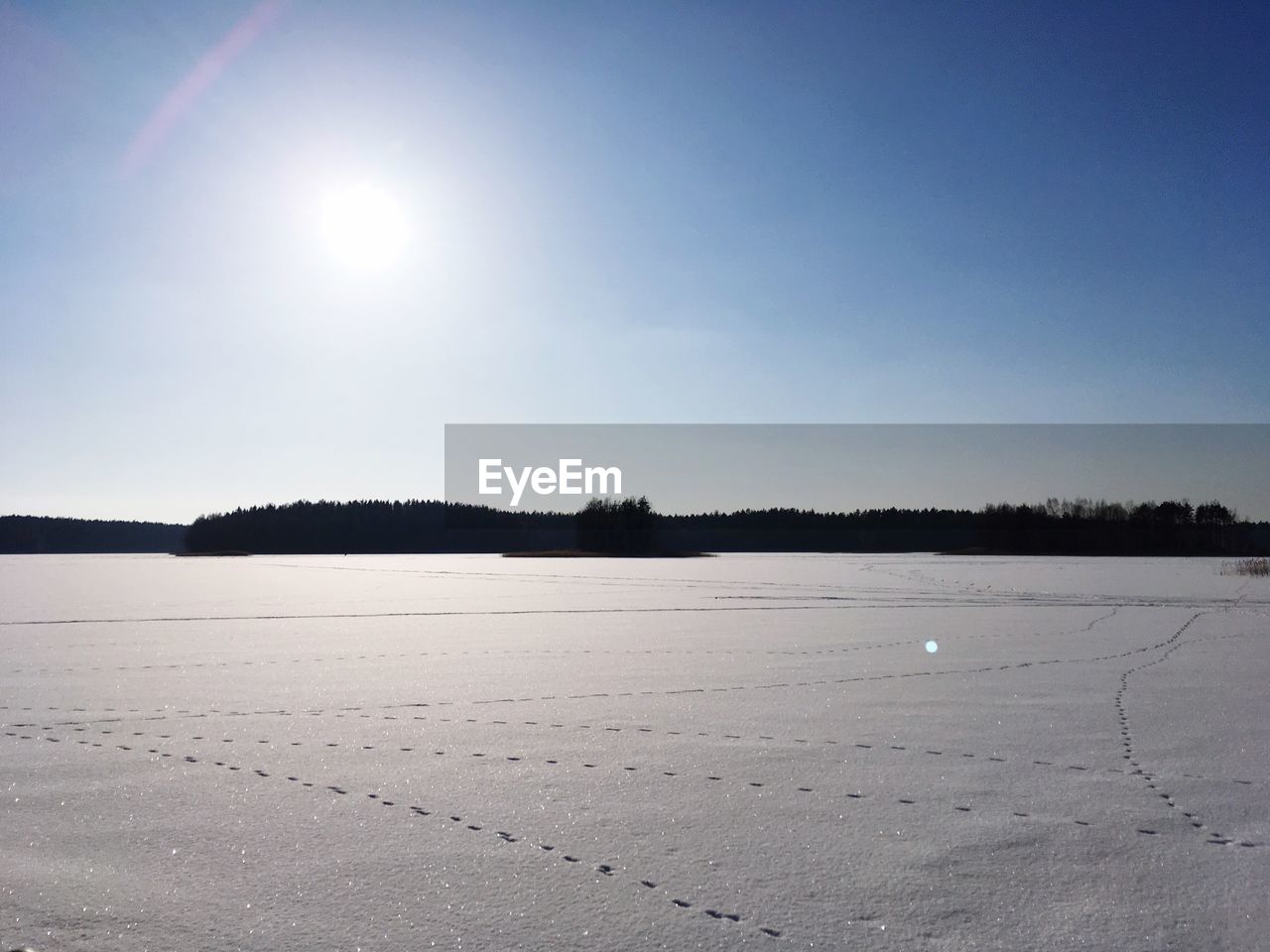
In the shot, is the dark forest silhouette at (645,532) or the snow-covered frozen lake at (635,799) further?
the dark forest silhouette at (645,532)

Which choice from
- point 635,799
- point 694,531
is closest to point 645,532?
point 694,531

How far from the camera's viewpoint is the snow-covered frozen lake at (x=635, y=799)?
7.69 feet

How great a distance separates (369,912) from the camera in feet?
7.82

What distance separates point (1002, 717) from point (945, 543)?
237ft

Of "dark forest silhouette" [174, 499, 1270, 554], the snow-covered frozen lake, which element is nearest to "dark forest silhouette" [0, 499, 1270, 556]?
"dark forest silhouette" [174, 499, 1270, 554]

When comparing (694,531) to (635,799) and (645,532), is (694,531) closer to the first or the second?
(645,532)

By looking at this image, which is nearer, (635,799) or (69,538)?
(635,799)

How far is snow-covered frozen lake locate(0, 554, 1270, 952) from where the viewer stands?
234cm

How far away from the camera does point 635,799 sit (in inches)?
134

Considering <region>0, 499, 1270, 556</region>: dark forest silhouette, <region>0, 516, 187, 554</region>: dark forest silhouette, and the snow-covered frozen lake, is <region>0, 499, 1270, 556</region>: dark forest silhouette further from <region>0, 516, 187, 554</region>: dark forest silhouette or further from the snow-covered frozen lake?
the snow-covered frozen lake

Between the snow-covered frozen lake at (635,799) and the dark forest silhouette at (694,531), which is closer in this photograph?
the snow-covered frozen lake at (635,799)

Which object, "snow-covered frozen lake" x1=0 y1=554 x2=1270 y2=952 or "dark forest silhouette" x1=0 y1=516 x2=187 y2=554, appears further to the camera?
"dark forest silhouette" x1=0 y1=516 x2=187 y2=554

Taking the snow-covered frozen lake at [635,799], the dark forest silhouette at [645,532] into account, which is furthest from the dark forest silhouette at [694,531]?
the snow-covered frozen lake at [635,799]

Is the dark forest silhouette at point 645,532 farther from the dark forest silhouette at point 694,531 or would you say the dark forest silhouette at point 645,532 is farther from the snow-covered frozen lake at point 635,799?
the snow-covered frozen lake at point 635,799
